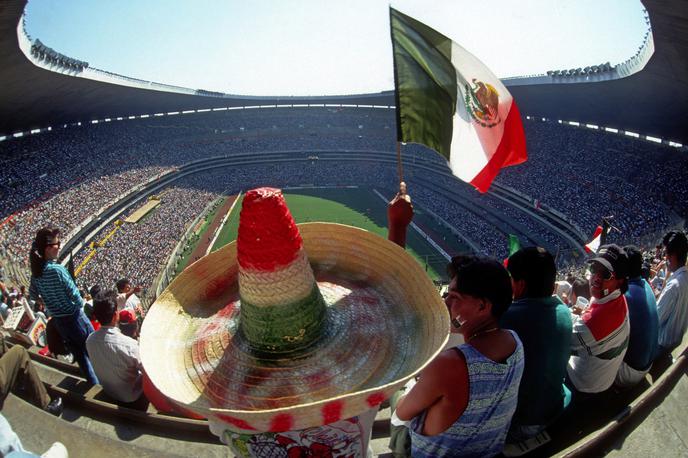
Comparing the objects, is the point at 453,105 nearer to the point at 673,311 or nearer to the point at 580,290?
the point at 673,311

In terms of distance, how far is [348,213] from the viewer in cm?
3353

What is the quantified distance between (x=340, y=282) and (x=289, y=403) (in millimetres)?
895

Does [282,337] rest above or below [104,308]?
above

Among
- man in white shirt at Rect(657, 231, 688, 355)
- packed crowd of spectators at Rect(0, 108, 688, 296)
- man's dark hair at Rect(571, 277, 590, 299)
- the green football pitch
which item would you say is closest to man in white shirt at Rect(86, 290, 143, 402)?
man in white shirt at Rect(657, 231, 688, 355)

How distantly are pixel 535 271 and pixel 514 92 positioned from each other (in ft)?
118

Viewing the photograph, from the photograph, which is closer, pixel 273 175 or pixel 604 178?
pixel 604 178

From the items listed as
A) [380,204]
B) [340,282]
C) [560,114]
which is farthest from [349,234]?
[560,114]

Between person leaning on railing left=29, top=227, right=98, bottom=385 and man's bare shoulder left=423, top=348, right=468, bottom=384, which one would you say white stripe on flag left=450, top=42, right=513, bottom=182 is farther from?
person leaning on railing left=29, top=227, right=98, bottom=385

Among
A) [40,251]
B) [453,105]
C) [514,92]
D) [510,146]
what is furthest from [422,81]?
[514,92]

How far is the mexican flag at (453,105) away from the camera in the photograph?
4012 mm

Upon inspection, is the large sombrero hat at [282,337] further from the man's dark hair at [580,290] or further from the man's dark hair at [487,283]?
the man's dark hair at [580,290]

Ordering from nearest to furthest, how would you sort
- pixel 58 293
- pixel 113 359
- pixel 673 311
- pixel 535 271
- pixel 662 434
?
1. pixel 662 434
2. pixel 535 271
3. pixel 113 359
4. pixel 673 311
5. pixel 58 293

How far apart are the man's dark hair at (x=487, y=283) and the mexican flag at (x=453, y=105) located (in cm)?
215

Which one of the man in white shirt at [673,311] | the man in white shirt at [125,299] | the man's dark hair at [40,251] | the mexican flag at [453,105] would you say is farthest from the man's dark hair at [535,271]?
the man in white shirt at [125,299]
